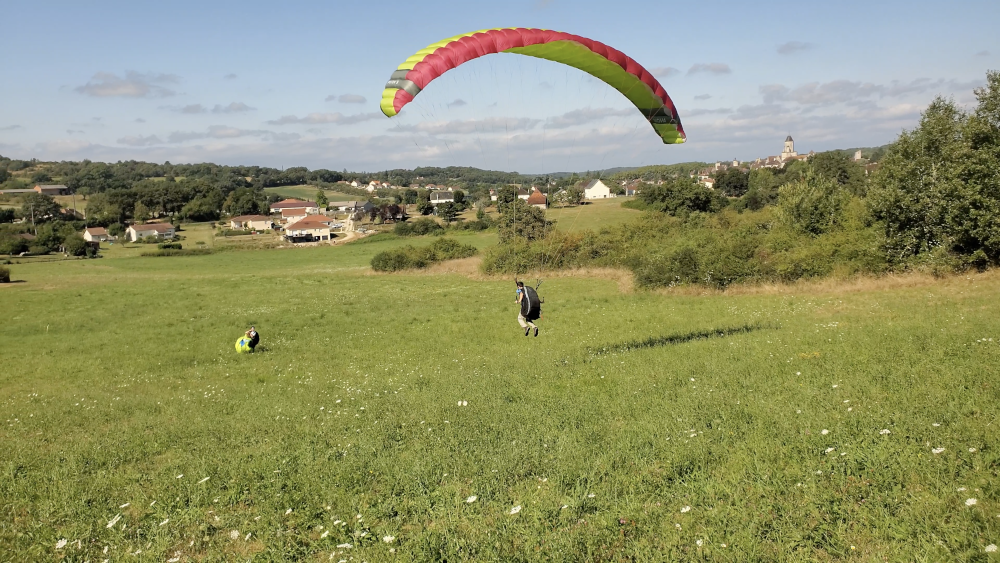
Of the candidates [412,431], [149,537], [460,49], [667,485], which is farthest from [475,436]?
[460,49]

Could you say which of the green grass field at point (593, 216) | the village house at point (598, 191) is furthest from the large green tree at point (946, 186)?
the village house at point (598, 191)

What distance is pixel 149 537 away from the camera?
21.5 feet

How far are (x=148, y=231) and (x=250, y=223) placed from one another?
15.8 metres

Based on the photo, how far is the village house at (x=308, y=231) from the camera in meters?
93.8

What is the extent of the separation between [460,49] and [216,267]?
5910cm

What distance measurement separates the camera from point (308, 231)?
94.8 meters

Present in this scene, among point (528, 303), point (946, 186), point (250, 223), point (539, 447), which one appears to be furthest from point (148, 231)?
point (539, 447)

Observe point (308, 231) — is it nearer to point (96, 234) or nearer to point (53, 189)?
point (96, 234)

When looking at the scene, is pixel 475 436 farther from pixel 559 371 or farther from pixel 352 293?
pixel 352 293

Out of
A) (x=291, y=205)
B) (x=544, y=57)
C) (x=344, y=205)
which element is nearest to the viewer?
(x=544, y=57)

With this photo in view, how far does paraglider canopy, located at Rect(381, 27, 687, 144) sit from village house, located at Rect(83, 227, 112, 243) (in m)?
102

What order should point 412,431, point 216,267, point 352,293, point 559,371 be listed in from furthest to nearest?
point 216,267 → point 352,293 → point 559,371 → point 412,431

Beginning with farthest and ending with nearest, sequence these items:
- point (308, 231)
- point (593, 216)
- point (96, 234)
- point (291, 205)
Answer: point (291, 205)
point (96, 234)
point (308, 231)
point (593, 216)

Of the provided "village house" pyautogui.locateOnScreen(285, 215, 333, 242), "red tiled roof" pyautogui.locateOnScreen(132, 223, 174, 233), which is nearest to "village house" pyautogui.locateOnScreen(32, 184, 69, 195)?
"red tiled roof" pyautogui.locateOnScreen(132, 223, 174, 233)
